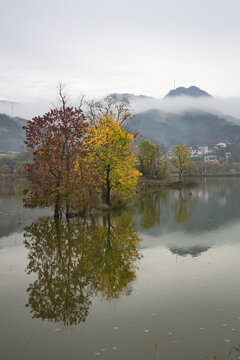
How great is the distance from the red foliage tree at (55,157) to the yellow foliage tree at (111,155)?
5254 millimetres

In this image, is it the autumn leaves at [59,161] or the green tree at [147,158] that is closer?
the autumn leaves at [59,161]

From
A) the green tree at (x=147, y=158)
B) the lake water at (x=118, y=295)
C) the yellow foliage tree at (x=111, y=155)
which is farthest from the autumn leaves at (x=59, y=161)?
the green tree at (x=147, y=158)

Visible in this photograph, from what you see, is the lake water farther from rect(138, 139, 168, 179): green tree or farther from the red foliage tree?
rect(138, 139, 168, 179): green tree

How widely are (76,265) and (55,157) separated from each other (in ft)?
47.7

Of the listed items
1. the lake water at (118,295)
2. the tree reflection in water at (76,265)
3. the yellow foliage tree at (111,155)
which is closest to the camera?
the lake water at (118,295)

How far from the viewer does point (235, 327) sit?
9758mm

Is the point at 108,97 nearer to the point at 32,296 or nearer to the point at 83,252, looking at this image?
the point at 83,252

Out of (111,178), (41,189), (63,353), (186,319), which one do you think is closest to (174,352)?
(186,319)

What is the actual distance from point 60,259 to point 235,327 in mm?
9991

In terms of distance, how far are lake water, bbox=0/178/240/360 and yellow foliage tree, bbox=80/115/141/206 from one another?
508 inches

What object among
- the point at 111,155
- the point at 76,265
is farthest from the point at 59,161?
the point at 76,265

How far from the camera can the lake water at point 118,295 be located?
29.2 feet

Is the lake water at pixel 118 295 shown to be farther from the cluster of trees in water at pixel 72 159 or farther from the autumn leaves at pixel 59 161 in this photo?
the cluster of trees in water at pixel 72 159

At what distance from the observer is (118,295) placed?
40.2ft
